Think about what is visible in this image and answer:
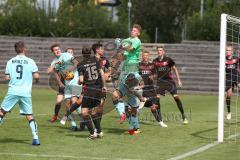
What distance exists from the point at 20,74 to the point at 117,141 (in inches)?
95.3

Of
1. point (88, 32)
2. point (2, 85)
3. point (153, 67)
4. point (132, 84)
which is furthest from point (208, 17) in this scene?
point (132, 84)

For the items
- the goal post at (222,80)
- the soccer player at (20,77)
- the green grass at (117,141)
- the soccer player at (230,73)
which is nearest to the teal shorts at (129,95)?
the green grass at (117,141)

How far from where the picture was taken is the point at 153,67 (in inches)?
688

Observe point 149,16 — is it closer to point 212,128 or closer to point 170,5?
point 170,5

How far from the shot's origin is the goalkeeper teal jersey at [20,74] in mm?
12641

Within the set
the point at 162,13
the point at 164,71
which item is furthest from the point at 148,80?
the point at 162,13

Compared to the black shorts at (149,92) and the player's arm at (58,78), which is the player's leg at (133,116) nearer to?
the black shorts at (149,92)

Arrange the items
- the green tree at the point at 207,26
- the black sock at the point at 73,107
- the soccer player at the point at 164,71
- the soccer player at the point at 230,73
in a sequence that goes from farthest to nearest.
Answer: the green tree at the point at 207,26
the soccer player at the point at 230,73
the soccer player at the point at 164,71
the black sock at the point at 73,107

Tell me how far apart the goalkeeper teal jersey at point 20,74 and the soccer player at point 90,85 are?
146 centimetres

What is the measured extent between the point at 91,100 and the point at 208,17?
29335 mm

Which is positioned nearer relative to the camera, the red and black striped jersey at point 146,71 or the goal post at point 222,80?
the goal post at point 222,80

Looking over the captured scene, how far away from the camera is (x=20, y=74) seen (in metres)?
12.6

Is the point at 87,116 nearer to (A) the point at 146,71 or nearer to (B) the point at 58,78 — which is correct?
(B) the point at 58,78

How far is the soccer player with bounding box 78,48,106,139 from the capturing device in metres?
13.9
